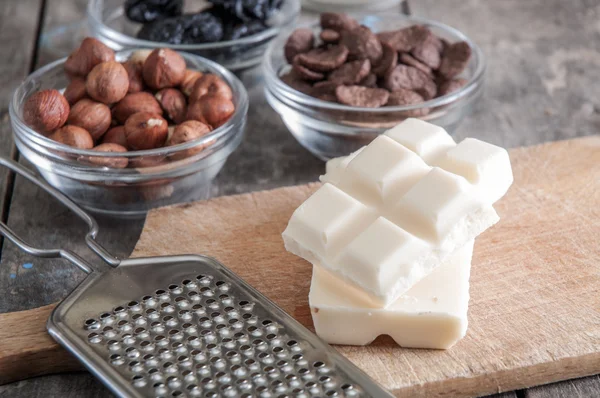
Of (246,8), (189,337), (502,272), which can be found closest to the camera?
(189,337)

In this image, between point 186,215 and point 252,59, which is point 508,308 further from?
point 252,59

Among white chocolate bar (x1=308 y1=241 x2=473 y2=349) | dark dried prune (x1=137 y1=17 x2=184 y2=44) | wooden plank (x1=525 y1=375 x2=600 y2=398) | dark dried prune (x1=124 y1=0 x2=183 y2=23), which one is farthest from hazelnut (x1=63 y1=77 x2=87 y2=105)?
wooden plank (x1=525 y1=375 x2=600 y2=398)

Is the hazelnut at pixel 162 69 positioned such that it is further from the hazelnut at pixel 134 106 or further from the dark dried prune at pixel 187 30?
the dark dried prune at pixel 187 30

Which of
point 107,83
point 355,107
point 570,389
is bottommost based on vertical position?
point 570,389

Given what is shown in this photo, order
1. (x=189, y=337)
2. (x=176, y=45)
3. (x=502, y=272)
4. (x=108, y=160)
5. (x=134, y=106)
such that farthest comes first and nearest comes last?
(x=176, y=45)
(x=134, y=106)
(x=108, y=160)
(x=502, y=272)
(x=189, y=337)

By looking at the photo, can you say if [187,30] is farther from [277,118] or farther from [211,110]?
[211,110]

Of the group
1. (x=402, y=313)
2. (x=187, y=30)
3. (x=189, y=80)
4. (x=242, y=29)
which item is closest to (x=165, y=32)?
(x=187, y=30)

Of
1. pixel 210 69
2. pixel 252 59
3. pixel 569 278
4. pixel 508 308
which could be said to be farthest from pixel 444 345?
pixel 252 59
